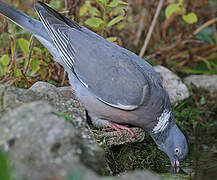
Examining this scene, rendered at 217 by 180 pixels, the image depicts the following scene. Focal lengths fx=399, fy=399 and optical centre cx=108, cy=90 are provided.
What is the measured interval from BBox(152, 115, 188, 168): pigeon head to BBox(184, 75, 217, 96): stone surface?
6.46 ft

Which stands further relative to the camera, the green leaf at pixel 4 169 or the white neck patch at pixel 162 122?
the white neck patch at pixel 162 122

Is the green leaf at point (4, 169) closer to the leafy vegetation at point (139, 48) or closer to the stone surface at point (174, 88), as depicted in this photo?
the leafy vegetation at point (139, 48)

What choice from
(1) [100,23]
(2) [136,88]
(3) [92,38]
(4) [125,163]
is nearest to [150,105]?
(2) [136,88]

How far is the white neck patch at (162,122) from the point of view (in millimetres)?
4173

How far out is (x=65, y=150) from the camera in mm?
2348

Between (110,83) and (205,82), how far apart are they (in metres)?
2.51

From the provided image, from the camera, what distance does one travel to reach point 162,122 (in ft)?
13.8

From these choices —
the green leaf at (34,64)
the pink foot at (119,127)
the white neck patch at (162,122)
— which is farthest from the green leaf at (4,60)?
the white neck patch at (162,122)

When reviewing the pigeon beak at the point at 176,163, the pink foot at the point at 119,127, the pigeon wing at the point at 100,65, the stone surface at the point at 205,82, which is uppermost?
the pigeon wing at the point at 100,65

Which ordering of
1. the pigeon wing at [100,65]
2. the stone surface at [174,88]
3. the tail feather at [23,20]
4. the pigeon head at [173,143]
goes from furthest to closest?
the stone surface at [174,88]
the tail feather at [23,20]
the pigeon head at [173,143]
the pigeon wing at [100,65]

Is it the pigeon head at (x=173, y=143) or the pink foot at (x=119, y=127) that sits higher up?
the pink foot at (x=119, y=127)

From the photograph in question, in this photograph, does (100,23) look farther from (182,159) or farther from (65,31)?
(182,159)

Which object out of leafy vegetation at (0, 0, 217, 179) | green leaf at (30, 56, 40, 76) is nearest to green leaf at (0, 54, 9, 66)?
leafy vegetation at (0, 0, 217, 179)

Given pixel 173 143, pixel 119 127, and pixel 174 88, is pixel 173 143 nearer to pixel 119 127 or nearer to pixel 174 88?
pixel 119 127
